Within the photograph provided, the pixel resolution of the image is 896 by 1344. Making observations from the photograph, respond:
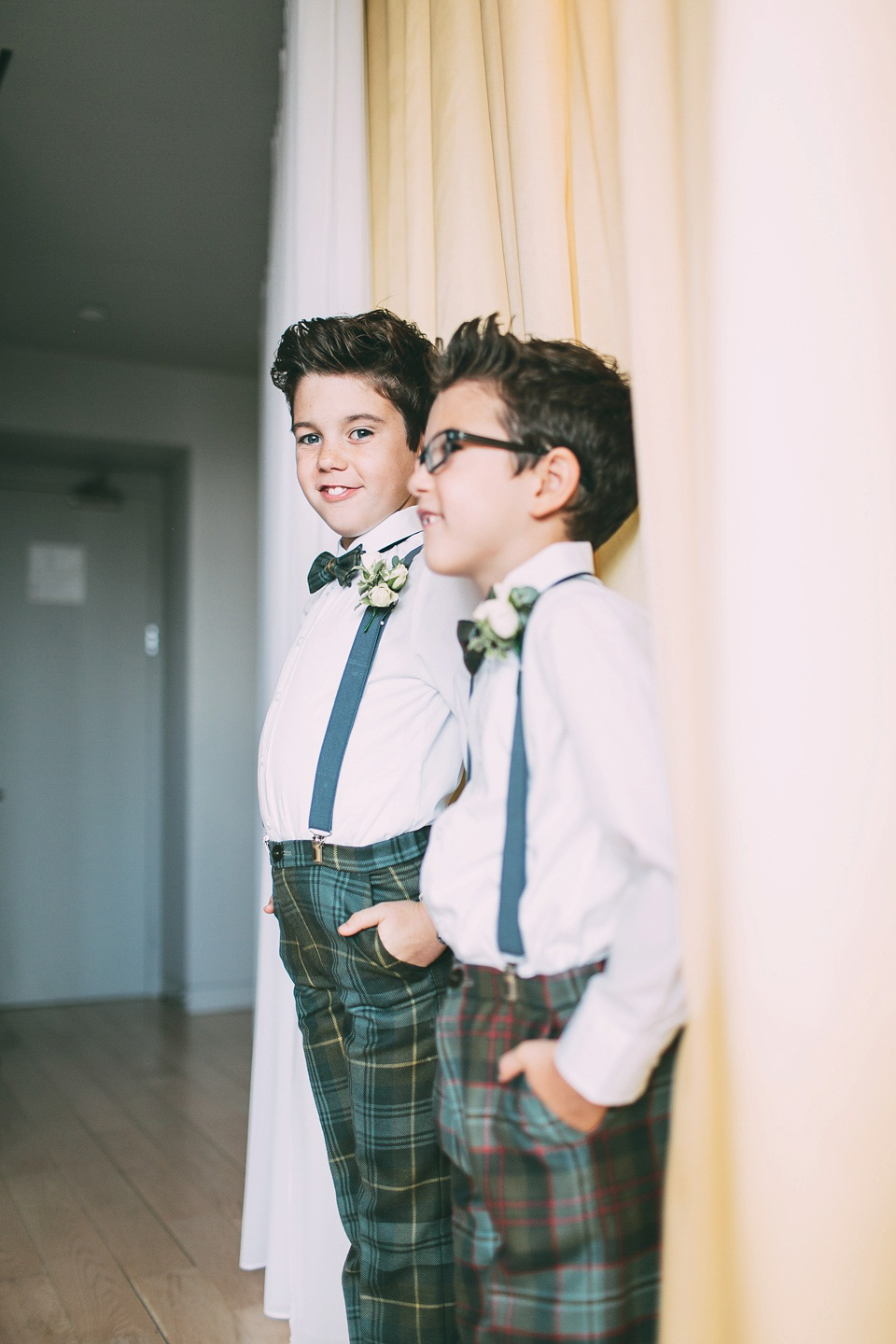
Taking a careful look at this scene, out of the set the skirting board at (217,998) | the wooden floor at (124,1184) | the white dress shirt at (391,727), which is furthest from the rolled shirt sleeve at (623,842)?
the skirting board at (217,998)

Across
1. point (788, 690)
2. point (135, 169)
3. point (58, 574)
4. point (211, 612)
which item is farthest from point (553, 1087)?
point (58, 574)

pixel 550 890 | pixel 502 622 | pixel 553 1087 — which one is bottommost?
pixel 553 1087

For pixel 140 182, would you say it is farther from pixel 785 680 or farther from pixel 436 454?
pixel 785 680

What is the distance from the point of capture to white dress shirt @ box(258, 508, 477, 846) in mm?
1263

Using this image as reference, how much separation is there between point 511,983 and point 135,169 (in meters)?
2.71

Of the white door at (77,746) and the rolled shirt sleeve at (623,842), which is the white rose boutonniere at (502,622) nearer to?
the rolled shirt sleeve at (623,842)

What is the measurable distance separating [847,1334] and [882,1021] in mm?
217

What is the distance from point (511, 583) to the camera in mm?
1000

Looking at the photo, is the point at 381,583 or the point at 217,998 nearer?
the point at 381,583

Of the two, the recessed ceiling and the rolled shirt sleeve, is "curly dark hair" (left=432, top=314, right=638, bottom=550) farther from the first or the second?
the recessed ceiling

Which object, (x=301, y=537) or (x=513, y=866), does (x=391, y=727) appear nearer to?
(x=513, y=866)

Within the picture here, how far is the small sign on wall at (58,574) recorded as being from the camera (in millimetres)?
4555

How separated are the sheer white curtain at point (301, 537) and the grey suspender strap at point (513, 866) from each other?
961 millimetres

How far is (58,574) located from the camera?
4598mm
